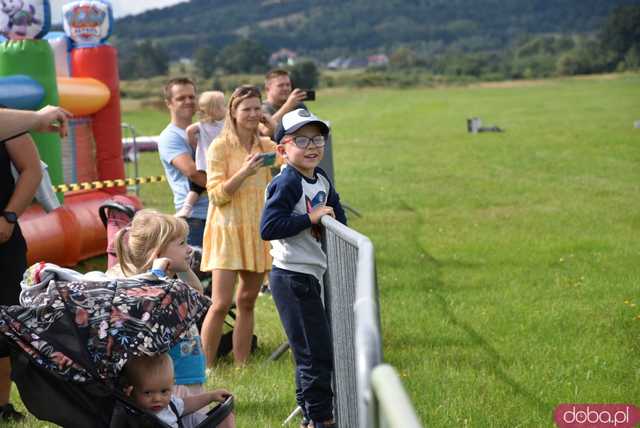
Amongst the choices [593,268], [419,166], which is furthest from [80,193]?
[419,166]

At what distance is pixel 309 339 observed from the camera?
5328 millimetres

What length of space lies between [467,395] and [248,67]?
170 metres

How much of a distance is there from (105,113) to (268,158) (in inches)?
311

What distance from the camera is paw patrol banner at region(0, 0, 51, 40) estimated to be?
1138 cm

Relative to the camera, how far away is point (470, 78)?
135625 millimetres

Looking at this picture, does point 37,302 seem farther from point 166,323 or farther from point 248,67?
point 248,67

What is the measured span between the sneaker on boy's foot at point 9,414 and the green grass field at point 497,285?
4.11 ft

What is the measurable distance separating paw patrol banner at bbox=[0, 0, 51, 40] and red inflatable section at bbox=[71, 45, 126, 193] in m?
2.39

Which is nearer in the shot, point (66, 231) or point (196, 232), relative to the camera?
point (196, 232)

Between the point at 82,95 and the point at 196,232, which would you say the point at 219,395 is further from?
the point at 82,95

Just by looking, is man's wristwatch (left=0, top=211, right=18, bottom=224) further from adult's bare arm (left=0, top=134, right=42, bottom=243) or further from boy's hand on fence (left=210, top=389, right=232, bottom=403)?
boy's hand on fence (left=210, top=389, right=232, bottom=403)

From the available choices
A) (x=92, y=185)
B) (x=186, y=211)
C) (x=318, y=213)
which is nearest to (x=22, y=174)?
(x=318, y=213)

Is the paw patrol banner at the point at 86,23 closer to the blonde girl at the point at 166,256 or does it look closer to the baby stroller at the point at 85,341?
the blonde girl at the point at 166,256

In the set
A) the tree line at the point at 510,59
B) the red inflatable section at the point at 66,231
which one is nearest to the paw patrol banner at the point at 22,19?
the red inflatable section at the point at 66,231
